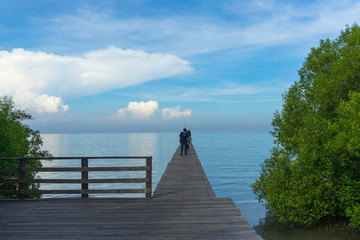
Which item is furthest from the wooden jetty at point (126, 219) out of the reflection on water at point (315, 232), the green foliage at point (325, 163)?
the reflection on water at point (315, 232)

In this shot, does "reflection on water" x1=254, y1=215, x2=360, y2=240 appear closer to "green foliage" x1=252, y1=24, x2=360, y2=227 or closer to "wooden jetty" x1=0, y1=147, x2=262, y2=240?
"green foliage" x1=252, y1=24, x2=360, y2=227

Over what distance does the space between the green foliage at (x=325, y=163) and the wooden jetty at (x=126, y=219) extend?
10.6ft

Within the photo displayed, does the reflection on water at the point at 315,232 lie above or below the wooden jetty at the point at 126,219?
below

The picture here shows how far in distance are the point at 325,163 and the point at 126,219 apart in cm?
704

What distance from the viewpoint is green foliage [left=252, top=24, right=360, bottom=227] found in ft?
32.3

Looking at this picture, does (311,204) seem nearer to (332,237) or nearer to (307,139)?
(332,237)

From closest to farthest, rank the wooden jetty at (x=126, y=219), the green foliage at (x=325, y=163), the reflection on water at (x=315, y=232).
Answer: the wooden jetty at (x=126, y=219) < the green foliage at (x=325, y=163) < the reflection on water at (x=315, y=232)

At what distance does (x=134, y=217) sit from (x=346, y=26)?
13.9m

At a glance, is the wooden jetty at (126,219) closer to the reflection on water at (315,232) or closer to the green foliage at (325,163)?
the green foliage at (325,163)

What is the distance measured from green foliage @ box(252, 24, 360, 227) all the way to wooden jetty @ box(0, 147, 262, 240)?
10.6 feet

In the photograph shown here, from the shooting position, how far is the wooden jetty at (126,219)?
18.9 ft

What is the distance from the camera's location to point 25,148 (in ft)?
82.6

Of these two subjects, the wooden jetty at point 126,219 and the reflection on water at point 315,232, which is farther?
the reflection on water at point 315,232

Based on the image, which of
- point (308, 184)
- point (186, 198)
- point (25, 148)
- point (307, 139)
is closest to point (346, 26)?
point (307, 139)
